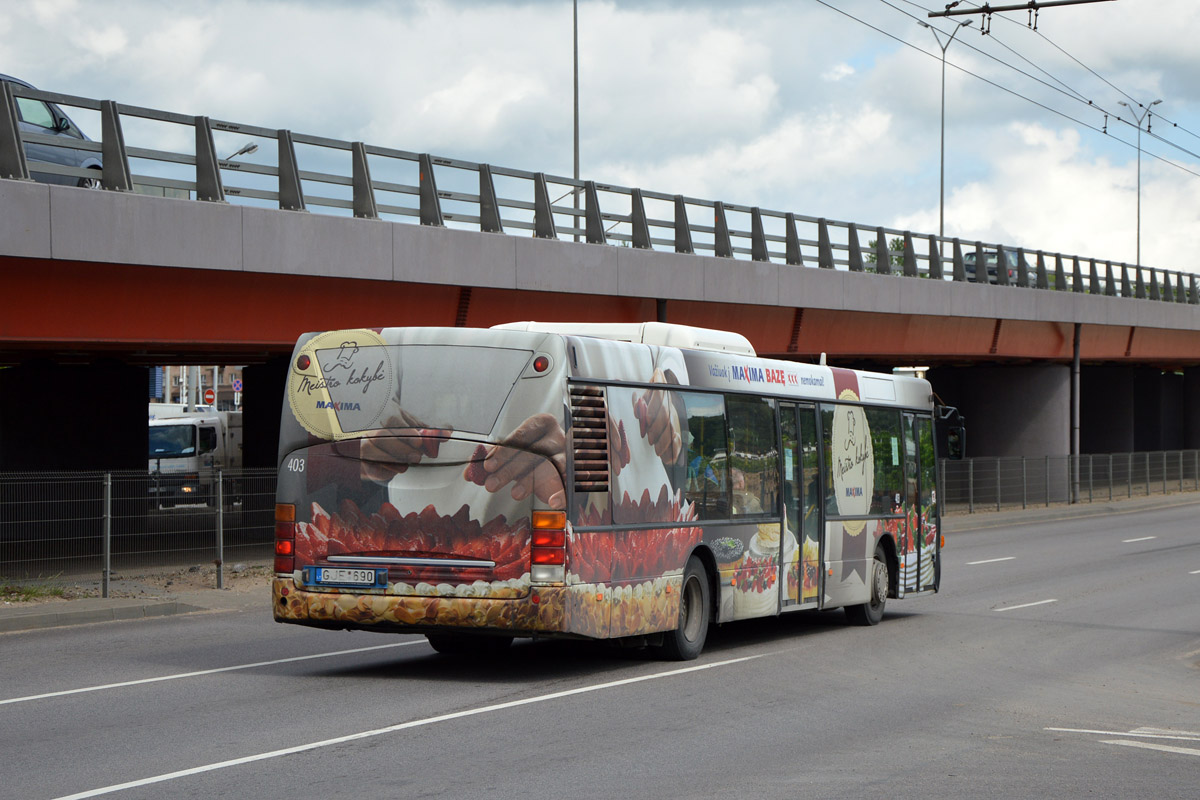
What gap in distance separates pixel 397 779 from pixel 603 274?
20.0 meters

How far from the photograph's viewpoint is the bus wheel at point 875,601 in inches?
628

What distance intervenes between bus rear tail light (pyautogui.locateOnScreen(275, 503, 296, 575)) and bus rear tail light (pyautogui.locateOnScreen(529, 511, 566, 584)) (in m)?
1.97

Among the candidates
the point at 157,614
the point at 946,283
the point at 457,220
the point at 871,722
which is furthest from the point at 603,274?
the point at 871,722

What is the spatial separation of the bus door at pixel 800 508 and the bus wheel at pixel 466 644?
2.77 meters

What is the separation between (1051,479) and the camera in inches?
1752

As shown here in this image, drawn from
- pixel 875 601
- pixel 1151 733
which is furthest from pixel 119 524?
pixel 1151 733

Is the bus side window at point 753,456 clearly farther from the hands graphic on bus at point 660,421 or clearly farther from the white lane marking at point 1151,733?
the white lane marking at point 1151,733

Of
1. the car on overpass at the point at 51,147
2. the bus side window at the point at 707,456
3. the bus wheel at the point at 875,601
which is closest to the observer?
the bus side window at the point at 707,456

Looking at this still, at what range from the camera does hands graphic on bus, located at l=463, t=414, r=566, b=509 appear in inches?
419

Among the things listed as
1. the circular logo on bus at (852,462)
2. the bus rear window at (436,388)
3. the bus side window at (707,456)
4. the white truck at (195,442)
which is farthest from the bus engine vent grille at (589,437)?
the white truck at (195,442)

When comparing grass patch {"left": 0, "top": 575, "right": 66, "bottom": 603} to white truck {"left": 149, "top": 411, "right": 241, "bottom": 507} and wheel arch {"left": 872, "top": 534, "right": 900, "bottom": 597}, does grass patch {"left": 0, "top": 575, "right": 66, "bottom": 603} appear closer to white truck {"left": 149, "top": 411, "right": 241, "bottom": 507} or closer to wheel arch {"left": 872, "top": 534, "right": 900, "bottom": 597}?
wheel arch {"left": 872, "top": 534, "right": 900, "bottom": 597}

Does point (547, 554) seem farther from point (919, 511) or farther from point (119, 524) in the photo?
point (119, 524)

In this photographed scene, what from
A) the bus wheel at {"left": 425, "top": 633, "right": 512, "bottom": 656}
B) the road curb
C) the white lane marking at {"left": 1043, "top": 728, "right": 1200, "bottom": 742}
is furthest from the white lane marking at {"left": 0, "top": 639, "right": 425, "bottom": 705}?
the white lane marking at {"left": 1043, "top": 728, "right": 1200, "bottom": 742}

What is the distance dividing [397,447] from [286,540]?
1.20 meters
